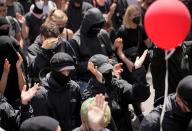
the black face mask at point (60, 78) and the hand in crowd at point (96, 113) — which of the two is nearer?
the hand in crowd at point (96, 113)

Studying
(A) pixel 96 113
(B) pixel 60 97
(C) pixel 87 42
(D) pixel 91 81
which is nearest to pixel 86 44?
(C) pixel 87 42

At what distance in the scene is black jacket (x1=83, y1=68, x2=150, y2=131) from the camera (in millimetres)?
3713

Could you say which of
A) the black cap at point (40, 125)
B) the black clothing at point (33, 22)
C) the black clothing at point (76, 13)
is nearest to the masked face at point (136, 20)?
the black clothing at point (76, 13)

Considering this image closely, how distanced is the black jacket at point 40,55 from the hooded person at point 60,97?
0.71 metres

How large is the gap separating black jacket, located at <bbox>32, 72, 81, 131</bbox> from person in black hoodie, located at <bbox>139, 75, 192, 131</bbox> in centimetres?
96

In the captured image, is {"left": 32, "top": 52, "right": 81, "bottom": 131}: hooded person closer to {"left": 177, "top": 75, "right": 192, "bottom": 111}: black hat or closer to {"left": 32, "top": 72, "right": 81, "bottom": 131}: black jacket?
{"left": 32, "top": 72, "right": 81, "bottom": 131}: black jacket

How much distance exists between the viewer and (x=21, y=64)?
4.70 metres

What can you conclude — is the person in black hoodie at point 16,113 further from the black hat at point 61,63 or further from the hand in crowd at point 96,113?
the hand in crowd at point 96,113

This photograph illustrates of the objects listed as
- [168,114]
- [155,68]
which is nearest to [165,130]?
[168,114]

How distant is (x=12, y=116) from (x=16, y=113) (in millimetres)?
62

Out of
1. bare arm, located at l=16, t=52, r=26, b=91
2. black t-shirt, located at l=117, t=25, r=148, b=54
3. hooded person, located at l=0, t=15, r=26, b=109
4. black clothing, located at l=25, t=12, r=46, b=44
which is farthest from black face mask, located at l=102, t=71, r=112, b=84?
black clothing, located at l=25, t=12, r=46, b=44

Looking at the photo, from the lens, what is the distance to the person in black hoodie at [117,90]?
12.2ft

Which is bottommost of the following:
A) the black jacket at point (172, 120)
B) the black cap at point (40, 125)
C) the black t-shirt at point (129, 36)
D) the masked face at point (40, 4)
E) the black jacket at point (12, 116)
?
the black t-shirt at point (129, 36)

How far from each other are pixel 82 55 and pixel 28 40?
8.76ft
